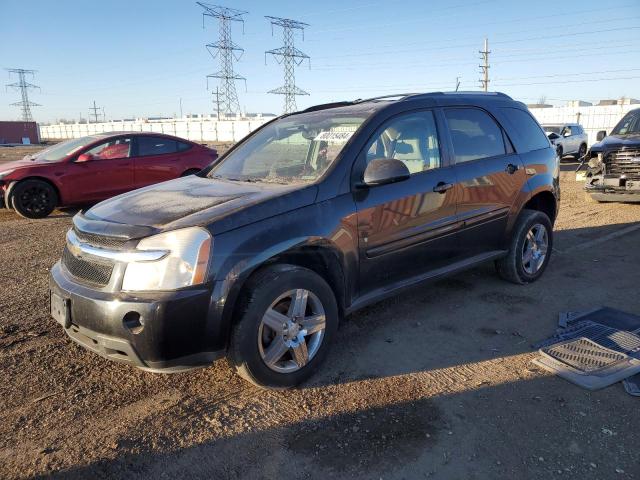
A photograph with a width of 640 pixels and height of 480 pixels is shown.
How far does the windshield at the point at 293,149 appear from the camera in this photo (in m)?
3.61

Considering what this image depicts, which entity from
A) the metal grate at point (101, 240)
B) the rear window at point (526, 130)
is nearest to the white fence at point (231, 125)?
the rear window at point (526, 130)

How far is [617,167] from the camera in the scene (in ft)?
30.1

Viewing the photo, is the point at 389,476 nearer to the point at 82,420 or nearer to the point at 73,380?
the point at 82,420

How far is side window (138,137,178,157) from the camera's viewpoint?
31.8 feet

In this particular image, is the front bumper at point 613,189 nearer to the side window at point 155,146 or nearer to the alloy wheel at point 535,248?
the alloy wheel at point 535,248

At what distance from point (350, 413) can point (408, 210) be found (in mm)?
1572

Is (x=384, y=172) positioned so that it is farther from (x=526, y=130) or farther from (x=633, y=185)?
(x=633, y=185)

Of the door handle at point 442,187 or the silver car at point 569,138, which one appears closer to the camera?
the door handle at point 442,187

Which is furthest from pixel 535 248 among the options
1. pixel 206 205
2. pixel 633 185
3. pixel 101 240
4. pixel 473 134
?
pixel 633 185

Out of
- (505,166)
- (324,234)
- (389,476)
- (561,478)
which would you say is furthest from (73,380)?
(505,166)

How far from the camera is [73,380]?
10.6 feet

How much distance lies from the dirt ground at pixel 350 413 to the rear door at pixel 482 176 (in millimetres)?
741

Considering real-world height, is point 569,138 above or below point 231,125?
below

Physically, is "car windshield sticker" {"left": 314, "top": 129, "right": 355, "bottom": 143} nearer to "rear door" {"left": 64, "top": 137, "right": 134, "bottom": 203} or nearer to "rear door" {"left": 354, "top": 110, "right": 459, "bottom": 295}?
"rear door" {"left": 354, "top": 110, "right": 459, "bottom": 295}
